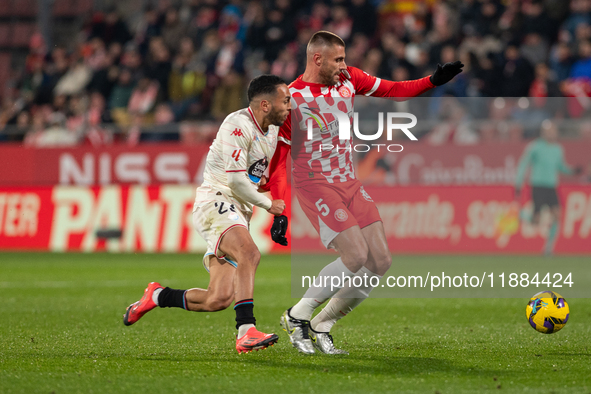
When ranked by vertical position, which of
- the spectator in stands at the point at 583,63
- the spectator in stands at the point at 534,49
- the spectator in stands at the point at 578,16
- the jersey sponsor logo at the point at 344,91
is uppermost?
the spectator in stands at the point at 578,16

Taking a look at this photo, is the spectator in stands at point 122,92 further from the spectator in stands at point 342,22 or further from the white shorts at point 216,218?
the white shorts at point 216,218

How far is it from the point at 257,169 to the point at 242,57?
11.8 m

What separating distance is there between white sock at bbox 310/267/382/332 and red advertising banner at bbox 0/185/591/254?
806 cm

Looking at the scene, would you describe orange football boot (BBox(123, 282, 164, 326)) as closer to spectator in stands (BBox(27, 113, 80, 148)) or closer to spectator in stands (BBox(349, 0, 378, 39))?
spectator in stands (BBox(27, 113, 80, 148))

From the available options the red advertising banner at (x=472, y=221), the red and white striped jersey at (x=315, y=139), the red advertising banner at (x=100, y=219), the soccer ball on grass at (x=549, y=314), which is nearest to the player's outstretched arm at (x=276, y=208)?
the red and white striped jersey at (x=315, y=139)

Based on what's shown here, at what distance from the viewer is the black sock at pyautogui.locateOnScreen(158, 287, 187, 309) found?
6172 millimetres

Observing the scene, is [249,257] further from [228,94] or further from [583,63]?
[228,94]

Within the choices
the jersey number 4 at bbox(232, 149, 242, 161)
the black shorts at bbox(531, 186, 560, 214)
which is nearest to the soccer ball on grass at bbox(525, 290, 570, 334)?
the jersey number 4 at bbox(232, 149, 242, 161)

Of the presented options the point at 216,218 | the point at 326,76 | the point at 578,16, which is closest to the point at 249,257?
the point at 216,218

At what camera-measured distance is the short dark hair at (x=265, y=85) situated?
5.90 meters

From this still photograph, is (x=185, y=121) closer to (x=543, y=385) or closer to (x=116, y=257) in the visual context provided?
(x=116, y=257)

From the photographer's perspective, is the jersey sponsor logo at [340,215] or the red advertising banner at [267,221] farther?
the red advertising banner at [267,221]

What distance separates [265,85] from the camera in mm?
5918

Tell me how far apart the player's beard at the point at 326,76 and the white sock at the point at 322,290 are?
1.35 m
